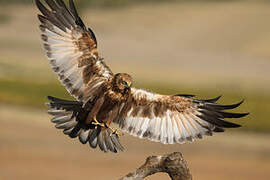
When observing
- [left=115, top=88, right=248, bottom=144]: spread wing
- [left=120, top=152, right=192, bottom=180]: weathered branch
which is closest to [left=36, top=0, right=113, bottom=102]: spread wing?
[left=115, top=88, right=248, bottom=144]: spread wing

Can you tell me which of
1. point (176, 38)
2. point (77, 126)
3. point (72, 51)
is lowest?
point (77, 126)

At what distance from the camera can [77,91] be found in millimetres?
9312

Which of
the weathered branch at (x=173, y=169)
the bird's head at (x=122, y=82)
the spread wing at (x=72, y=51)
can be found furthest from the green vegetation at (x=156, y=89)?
the weathered branch at (x=173, y=169)

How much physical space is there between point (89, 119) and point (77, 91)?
0.44 metres

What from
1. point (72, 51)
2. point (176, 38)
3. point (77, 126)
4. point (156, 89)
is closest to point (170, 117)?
point (77, 126)

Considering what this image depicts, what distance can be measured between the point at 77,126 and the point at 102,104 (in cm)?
74

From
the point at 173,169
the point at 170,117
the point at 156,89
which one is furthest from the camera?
the point at 156,89

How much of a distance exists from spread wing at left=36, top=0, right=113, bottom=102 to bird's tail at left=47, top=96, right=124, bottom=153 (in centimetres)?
32

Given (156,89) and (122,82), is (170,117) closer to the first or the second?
(122,82)

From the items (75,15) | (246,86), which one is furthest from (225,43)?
(75,15)

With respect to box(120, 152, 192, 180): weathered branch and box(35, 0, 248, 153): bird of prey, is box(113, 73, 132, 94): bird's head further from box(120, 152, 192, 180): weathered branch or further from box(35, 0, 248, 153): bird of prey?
box(120, 152, 192, 180): weathered branch

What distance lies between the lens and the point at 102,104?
912 cm

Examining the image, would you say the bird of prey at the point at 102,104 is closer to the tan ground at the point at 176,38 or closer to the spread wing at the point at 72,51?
the spread wing at the point at 72,51

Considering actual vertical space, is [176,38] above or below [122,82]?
above
